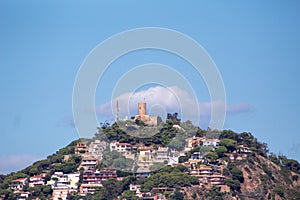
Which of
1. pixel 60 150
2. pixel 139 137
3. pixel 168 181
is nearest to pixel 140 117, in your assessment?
pixel 139 137

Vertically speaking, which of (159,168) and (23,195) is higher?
(159,168)

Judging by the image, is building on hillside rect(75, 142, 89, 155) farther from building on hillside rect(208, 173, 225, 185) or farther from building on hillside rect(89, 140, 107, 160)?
building on hillside rect(208, 173, 225, 185)

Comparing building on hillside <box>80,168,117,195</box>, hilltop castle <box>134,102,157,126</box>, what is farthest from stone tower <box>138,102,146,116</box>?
building on hillside <box>80,168,117,195</box>

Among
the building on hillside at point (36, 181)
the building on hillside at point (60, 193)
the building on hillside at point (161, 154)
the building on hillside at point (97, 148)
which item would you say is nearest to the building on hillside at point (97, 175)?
the building on hillside at point (60, 193)

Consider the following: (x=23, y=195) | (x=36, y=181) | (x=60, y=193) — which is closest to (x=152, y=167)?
(x=60, y=193)

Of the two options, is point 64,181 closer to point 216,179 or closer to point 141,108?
point 216,179

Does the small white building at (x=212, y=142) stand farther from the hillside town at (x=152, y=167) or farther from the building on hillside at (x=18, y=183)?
the building on hillside at (x=18, y=183)

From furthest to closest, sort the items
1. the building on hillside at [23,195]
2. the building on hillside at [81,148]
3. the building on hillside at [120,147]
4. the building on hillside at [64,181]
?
the building on hillside at [81,148] → the building on hillside at [120,147] → the building on hillside at [64,181] → the building on hillside at [23,195]

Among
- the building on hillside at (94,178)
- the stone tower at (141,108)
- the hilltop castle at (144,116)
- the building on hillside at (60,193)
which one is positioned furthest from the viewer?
the stone tower at (141,108)
